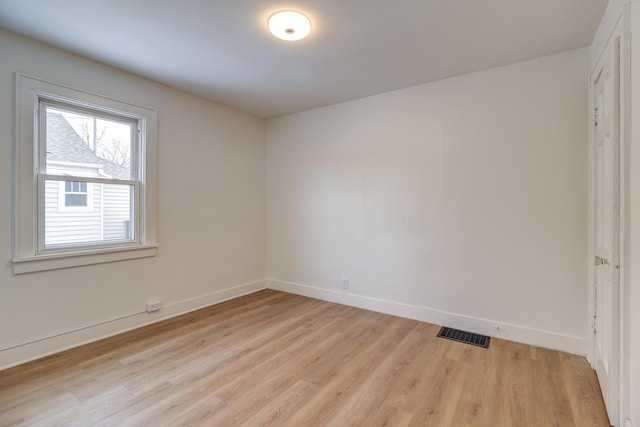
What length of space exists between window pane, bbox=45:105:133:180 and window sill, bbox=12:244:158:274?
0.72 metres

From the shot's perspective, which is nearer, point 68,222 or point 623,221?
point 623,221

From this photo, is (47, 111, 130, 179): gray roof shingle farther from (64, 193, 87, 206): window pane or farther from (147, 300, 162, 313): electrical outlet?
(147, 300, 162, 313): electrical outlet

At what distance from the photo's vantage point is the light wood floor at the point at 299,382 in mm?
1761

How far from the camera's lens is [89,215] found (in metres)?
2.77

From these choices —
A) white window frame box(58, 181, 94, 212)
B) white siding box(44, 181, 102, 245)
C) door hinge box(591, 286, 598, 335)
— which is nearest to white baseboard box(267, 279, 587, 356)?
door hinge box(591, 286, 598, 335)

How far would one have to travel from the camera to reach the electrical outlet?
3131 mm

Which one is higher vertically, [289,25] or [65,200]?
[289,25]

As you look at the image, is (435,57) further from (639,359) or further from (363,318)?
(363,318)

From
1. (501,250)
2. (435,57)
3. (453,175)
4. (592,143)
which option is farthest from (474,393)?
(435,57)

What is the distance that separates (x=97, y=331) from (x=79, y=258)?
719mm

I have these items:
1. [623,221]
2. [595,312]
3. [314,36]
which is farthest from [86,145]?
[595,312]

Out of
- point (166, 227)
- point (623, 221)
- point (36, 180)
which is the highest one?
point (36, 180)

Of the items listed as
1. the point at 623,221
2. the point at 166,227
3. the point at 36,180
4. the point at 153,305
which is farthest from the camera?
the point at 166,227

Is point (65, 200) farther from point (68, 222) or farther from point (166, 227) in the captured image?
point (166, 227)
